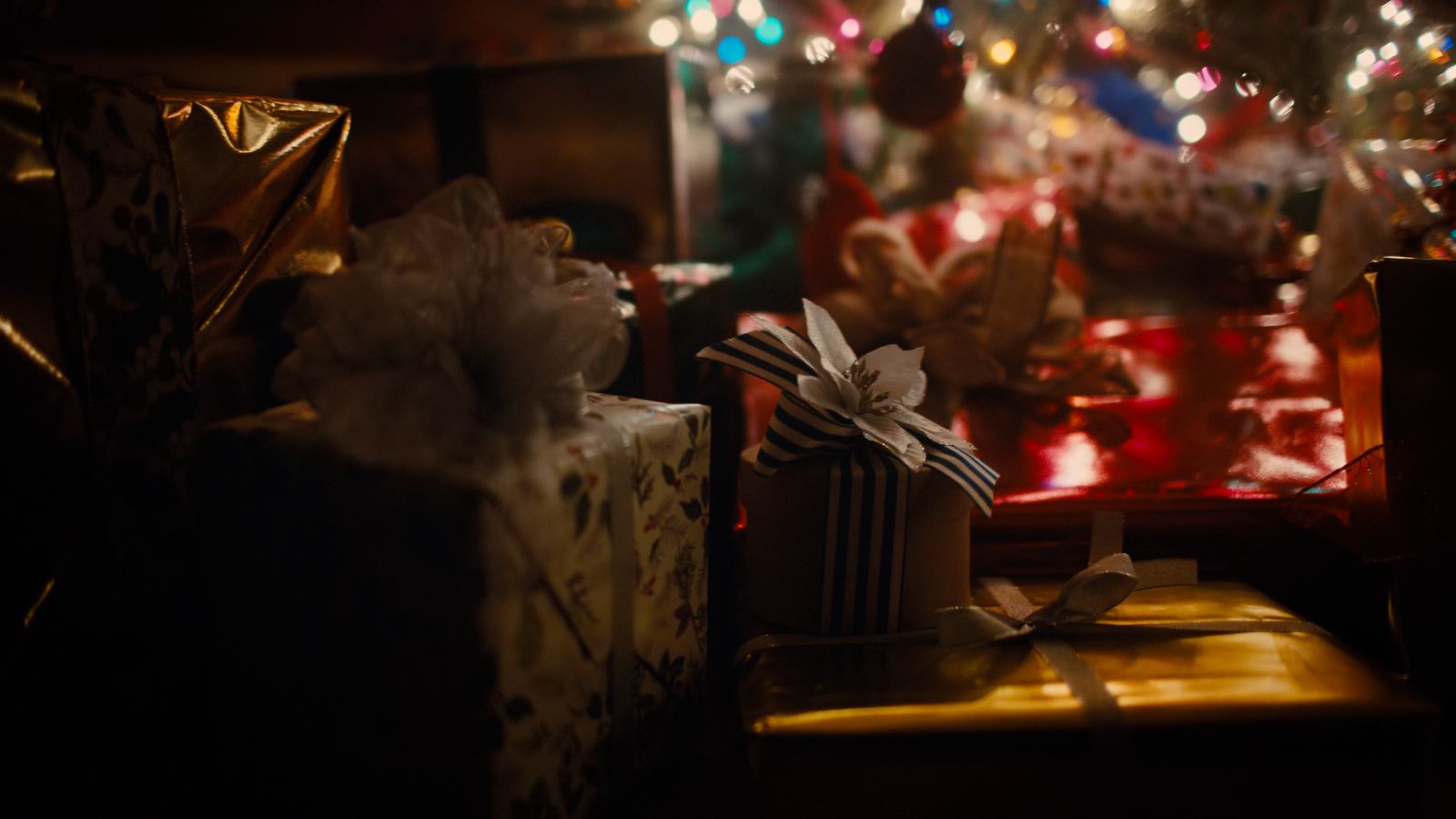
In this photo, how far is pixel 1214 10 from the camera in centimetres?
121

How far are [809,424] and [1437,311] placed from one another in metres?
0.48

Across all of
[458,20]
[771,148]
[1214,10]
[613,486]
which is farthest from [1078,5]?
[458,20]

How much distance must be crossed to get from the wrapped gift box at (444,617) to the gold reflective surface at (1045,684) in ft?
0.32

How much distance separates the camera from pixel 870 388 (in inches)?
26.2

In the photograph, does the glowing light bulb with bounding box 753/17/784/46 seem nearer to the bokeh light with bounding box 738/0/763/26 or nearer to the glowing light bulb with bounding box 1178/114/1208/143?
the bokeh light with bounding box 738/0/763/26

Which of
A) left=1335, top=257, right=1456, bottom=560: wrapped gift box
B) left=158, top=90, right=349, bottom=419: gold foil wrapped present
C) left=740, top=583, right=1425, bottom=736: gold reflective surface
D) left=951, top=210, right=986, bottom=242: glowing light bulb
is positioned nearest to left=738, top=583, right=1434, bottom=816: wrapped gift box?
left=740, top=583, right=1425, bottom=736: gold reflective surface

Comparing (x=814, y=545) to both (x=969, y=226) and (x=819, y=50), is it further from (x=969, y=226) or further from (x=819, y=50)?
(x=819, y=50)

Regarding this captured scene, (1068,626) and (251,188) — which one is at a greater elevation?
(251,188)

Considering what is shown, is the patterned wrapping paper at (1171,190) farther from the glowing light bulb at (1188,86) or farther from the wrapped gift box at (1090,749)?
the wrapped gift box at (1090,749)

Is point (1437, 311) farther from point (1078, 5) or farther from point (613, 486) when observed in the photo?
point (1078, 5)

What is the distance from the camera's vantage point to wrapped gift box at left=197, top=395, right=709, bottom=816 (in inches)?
18.7

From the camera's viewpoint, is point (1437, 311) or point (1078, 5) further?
point (1078, 5)

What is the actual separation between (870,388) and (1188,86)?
1.25 meters

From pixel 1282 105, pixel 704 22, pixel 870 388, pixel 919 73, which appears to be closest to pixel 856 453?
pixel 870 388
